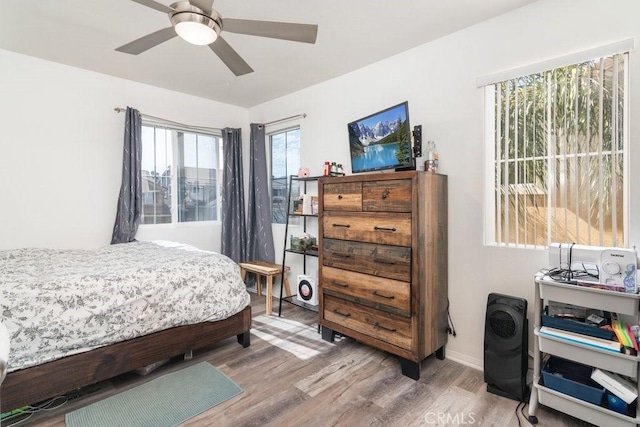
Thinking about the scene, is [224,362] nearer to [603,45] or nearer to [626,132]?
[626,132]

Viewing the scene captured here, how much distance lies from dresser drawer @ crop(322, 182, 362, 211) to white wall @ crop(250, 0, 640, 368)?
0.71m

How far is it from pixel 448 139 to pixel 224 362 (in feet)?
7.95

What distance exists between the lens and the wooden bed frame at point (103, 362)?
1.64m

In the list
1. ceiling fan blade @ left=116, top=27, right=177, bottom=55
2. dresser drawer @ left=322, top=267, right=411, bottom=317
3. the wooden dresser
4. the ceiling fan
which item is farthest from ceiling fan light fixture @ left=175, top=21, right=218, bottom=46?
dresser drawer @ left=322, top=267, right=411, bottom=317

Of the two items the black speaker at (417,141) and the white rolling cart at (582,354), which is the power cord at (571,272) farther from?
the black speaker at (417,141)

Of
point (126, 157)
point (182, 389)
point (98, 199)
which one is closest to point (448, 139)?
point (182, 389)

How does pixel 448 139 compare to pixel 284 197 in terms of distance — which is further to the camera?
pixel 284 197

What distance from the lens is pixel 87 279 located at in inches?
75.0

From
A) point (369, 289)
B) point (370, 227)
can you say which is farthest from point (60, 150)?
point (369, 289)

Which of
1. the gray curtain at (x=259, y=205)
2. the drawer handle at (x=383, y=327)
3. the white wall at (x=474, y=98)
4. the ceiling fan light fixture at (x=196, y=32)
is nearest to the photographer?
the ceiling fan light fixture at (x=196, y=32)

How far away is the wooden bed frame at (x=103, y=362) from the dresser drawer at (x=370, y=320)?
762mm

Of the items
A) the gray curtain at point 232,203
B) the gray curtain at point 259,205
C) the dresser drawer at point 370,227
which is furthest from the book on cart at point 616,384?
the gray curtain at point 232,203

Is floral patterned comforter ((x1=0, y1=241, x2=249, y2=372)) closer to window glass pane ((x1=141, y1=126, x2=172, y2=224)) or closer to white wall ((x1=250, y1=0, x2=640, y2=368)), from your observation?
window glass pane ((x1=141, y1=126, x2=172, y2=224))

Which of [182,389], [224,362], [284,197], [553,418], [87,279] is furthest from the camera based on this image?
[284,197]
